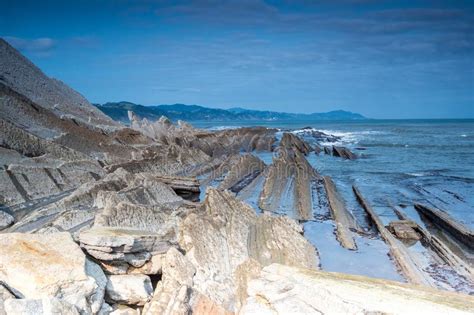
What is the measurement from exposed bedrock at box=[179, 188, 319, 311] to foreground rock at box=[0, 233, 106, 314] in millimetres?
1387

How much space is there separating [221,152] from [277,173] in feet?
37.4

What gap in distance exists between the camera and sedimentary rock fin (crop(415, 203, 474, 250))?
1058 cm

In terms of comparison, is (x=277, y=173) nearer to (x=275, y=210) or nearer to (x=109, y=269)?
(x=275, y=210)

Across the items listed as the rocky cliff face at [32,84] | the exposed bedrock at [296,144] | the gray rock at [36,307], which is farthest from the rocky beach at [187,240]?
the exposed bedrock at [296,144]

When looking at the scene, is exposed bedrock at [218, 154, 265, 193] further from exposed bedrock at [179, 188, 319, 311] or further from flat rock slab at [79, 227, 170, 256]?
flat rock slab at [79, 227, 170, 256]

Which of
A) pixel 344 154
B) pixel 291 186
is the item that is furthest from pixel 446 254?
pixel 344 154

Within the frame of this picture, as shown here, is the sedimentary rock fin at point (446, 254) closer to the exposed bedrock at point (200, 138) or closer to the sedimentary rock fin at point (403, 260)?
the sedimentary rock fin at point (403, 260)

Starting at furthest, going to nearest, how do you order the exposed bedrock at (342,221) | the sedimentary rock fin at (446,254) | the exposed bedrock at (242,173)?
the exposed bedrock at (242,173) → the exposed bedrock at (342,221) → the sedimentary rock fin at (446,254)

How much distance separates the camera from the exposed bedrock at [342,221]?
33.6ft

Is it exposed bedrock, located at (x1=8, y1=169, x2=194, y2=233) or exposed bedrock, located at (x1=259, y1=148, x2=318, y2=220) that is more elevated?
exposed bedrock, located at (x1=8, y1=169, x2=194, y2=233)

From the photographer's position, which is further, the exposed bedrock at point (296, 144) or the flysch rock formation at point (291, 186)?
the exposed bedrock at point (296, 144)

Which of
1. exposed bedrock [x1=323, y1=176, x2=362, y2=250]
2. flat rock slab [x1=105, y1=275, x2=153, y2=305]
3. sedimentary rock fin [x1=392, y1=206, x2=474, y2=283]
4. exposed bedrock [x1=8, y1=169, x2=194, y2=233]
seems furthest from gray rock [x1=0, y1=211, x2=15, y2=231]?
sedimentary rock fin [x1=392, y1=206, x2=474, y2=283]

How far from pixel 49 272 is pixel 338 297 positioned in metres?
3.17

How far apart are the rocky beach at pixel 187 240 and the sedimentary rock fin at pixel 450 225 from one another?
40 millimetres
